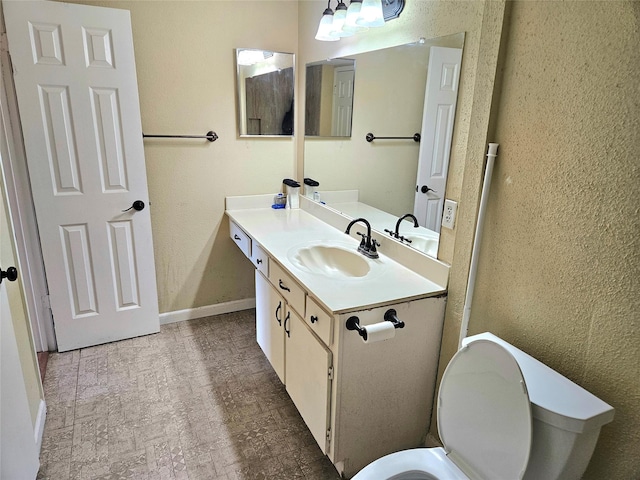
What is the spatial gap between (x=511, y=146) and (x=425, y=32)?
663 mm

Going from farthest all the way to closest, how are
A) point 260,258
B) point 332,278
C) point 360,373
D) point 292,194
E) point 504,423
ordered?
point 292,194 → point 260,258 → point 332,278 → point 360,373 → point 504,423

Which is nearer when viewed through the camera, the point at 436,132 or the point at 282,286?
the point at 436,132

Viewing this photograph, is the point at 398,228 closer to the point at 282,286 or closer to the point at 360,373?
the point at 282,286

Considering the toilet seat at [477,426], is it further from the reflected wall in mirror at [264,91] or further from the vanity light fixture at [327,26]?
the reflected wall in mirror at [264,91]

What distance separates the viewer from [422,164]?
70.4 inches

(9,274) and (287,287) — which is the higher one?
(9,274)

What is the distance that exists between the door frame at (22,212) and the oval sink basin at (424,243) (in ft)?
6.17

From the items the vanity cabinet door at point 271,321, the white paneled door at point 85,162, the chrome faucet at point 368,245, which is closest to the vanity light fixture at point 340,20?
the chrome faucet at point 368,245

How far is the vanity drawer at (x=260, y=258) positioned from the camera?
2080 millimetres

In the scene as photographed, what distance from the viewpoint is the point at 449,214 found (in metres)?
1.62

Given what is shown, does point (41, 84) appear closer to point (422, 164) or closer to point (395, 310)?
point (422, 164)

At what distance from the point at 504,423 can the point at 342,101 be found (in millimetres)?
1843

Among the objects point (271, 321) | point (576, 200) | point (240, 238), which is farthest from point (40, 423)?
point (576, 200)

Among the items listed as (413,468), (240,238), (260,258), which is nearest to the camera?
(413,468)
